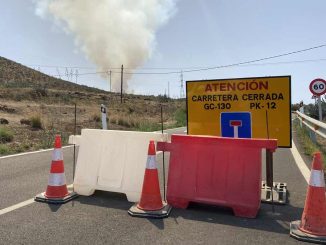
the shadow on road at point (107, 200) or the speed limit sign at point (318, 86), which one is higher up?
the speed limit sign at point (318, 86)

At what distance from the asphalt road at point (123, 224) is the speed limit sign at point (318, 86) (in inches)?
435

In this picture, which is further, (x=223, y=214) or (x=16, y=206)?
(x=16, y=206)

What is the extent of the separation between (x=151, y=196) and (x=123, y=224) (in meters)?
0.68

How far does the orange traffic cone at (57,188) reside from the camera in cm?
598

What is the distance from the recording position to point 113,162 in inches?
250

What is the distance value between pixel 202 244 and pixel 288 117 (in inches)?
117

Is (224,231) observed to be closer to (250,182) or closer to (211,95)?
(250,182)

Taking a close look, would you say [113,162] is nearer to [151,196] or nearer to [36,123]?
[151,196]

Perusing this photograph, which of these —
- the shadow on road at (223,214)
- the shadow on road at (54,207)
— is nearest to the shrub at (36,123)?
the shadow on road at (223,214)

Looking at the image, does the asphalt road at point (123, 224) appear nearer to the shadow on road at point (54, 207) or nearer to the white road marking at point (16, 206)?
the shadow on road at point (54, 207)

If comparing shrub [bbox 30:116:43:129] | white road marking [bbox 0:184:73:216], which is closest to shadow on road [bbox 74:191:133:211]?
white road marking [bbox 0:184:73:216]

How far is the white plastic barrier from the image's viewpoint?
6.18m

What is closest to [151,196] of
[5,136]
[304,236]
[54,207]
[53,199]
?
[54,207]

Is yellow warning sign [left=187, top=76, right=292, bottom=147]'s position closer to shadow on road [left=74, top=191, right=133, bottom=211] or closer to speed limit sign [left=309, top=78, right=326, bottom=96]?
shadow on road [left=74, top=191, right=133, bottom=211]
